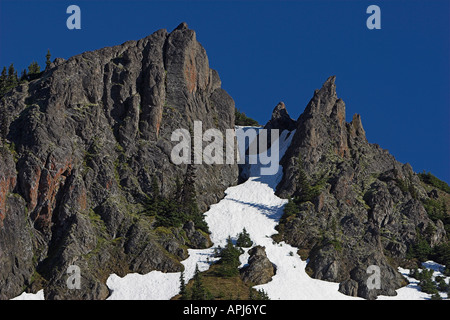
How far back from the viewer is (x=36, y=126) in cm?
11669

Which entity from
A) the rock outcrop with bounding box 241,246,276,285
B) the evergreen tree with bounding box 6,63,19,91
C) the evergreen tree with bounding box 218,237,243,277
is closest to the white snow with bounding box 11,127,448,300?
the rock outcrop with bounding box 241,246,276,285

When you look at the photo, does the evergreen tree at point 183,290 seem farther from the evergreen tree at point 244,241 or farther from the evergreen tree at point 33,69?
the evergreen tree at point 33,69

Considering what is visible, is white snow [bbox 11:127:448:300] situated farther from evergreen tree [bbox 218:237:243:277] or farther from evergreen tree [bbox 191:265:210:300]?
evergreen tree [bbox 191:265:210:300]

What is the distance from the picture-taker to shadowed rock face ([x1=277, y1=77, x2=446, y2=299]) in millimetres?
116875

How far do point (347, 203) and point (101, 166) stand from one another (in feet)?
144

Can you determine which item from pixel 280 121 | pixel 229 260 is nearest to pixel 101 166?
pixel 229 260

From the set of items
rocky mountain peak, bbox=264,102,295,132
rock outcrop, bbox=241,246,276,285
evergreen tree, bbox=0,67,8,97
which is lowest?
rock outcrop, bbox=241,246,276,285

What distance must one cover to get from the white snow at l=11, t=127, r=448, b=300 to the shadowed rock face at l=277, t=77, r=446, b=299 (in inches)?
90.2

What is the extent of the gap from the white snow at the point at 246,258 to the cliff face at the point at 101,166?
238cm

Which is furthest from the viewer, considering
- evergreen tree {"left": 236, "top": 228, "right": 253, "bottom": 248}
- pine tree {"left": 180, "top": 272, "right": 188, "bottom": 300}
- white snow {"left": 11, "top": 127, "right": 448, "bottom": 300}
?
evergreen tree {"left": 236, "top": 228, "right": 253, "bottom": 248}

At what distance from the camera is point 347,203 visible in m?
130

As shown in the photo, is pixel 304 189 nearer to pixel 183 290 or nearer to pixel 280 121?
pixel 280 121

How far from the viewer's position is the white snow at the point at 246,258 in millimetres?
106625
